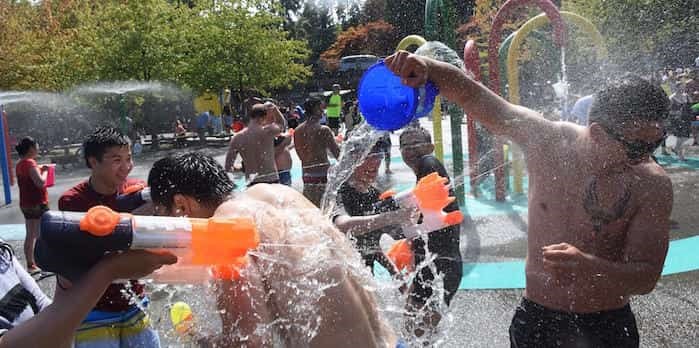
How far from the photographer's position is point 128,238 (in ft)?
4.59

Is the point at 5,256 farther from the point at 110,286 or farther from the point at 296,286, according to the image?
the point at 110,286

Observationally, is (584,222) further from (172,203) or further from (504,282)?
(504,282)

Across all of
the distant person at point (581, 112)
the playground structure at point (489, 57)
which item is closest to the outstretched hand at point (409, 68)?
the distant person at point (581, 112)

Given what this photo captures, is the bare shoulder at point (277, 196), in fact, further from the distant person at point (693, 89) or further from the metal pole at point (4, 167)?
the metal pole at point (4, 167)

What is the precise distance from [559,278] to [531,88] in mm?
7150

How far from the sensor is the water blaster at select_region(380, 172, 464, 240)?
3117 millimetres

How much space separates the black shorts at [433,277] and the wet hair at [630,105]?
1.57 m

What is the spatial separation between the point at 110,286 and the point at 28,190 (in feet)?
13.9

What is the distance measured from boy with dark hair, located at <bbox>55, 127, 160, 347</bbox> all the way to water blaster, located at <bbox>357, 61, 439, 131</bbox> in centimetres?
134

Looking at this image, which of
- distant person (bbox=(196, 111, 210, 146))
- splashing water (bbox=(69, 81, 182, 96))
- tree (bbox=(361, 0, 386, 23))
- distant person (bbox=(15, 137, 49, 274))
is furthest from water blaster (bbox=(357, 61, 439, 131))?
tree (bbox=(361, 0, 386, 23))

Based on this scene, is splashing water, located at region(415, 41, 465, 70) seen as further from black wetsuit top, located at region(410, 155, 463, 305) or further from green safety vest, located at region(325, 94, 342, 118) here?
green safety vest, located at region(325, 94, 342, 118)

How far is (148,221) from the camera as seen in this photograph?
1445mm

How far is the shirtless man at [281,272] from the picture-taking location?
175 cm

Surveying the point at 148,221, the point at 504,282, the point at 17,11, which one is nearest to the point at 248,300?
the point at 148,221
